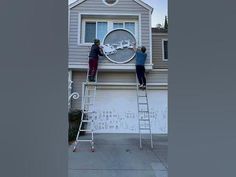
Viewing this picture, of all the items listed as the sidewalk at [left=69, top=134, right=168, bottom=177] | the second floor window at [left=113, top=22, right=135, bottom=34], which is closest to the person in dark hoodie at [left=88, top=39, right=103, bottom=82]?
the second floor window at [left=113, top=22, right=135, bottom=34]

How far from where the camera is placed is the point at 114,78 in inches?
368

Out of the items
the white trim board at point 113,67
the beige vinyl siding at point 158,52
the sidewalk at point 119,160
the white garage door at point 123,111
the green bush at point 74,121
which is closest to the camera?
the sidewalk at point 119,160

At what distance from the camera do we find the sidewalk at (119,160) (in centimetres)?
473

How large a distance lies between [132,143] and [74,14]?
4878mm

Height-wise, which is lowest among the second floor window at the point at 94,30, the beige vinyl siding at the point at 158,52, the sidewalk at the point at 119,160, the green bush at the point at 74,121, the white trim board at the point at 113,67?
the sidewalk at the point at 119,160

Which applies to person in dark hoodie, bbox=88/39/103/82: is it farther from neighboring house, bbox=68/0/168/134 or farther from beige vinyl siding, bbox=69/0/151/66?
beige vinyl siding, bbox=69/0/151/66

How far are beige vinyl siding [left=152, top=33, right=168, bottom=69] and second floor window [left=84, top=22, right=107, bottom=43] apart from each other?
1858 mm

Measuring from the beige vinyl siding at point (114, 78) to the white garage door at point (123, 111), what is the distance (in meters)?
0.38

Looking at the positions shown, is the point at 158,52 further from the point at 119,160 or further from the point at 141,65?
the point at 119,160

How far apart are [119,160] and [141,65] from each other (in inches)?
154

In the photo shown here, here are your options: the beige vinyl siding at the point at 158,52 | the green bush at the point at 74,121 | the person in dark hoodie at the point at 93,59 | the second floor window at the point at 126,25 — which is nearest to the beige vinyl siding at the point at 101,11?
the second floor window at the point at 126,25

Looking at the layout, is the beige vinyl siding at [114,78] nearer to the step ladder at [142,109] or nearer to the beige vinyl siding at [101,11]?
the step ladder at [142,109]

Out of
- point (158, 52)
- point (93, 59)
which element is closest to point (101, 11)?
point (93, 59)

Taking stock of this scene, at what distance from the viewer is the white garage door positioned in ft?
29.7
